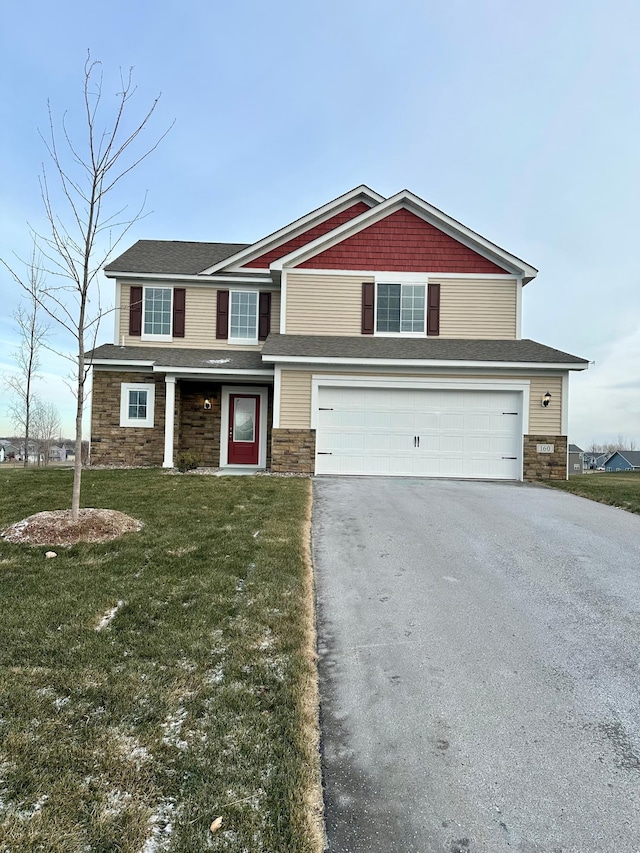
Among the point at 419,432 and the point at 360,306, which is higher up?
the point at 360,306

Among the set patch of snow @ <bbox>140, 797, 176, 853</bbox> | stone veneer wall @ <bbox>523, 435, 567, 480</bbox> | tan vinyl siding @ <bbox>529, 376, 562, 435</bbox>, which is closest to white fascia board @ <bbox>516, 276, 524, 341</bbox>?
tan vinyl siding @ <bbox>529, 376, 562, 435</bbox>

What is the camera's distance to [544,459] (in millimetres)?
11453

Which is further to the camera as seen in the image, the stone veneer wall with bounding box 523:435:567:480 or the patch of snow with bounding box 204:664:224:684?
the stone veneer wall with bounding box 523:435:567:480

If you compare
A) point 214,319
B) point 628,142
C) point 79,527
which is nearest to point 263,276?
point 214,319

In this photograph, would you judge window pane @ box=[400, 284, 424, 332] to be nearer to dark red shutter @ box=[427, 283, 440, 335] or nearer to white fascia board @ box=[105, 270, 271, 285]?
dark red shutter @ box=[427, 283, 440, 335]

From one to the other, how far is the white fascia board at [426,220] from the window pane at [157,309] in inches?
148

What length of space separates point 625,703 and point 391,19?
47.0 ft

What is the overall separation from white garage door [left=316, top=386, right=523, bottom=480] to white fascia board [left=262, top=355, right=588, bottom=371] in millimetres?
670

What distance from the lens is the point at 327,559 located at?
524 cm

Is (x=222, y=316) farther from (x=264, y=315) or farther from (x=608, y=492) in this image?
(x=608, y=492)

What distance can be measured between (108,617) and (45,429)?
34.9 m

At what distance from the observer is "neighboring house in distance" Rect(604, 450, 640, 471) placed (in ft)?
221

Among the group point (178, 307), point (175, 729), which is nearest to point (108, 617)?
point (175, 729)

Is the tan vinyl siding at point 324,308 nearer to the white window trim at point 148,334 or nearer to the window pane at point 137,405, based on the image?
the white window trim at point 148,334
